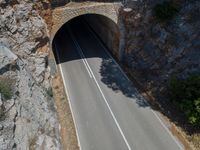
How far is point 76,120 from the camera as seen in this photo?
2581 centimetres

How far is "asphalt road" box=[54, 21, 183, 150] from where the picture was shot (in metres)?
23.8

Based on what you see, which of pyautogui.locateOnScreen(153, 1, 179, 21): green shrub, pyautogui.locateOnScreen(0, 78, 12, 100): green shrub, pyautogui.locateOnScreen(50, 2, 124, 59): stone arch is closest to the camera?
pyautogui.locateOnScreen(0, 78, 12, 100): green shrub

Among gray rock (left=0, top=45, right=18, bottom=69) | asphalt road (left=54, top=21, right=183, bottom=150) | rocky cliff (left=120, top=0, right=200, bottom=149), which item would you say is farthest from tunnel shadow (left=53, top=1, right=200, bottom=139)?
gray rock (left=0, top=45, right=18, bottom=69)

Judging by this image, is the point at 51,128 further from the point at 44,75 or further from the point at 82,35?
the point at 82,35

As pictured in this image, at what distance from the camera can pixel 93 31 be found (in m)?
41.8

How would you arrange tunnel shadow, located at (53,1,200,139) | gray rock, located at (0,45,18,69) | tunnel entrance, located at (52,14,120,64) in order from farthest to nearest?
tunnel entrance, located at (52,14,120,64) < tunnel shadow, located at (53,1,200,139) < gray rock, located at (0,45,18,69)

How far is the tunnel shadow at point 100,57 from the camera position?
97.5 ft

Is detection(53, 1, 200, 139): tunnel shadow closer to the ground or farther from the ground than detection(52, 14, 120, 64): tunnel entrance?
closer to the ground

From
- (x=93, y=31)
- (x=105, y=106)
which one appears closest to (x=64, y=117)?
(x=105, y=106)

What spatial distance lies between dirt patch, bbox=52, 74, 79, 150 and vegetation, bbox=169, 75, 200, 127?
10.9 meters

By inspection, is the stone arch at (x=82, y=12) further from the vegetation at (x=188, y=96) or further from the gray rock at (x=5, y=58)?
the vegetation at (x=188, y=96)

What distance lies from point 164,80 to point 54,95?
1234 centimetres

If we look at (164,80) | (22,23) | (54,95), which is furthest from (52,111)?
(164,80)

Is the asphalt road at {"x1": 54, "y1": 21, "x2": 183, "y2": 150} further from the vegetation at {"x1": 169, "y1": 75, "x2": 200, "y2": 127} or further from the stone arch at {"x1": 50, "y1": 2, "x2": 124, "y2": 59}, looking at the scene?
the stone arch at {"x1": 50, "y1": 2, "x2": 124, "y2": 59}
